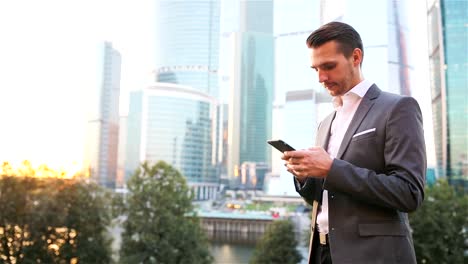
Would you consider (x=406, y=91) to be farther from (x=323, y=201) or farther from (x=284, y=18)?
(x=323, y=201)

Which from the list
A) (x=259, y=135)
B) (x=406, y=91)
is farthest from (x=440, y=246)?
(x=259, y=135)

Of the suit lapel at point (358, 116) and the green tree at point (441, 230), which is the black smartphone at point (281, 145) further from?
Result: the green tree at point (441, 230)

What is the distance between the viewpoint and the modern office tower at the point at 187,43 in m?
72.4

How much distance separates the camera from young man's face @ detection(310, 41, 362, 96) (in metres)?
0.99

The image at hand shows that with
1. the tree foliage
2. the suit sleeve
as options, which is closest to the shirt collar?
the suit sleeve

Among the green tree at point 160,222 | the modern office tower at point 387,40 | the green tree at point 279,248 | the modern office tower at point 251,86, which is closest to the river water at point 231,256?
the green tree at point 279,248

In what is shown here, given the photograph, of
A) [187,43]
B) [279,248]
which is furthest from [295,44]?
[279,248]

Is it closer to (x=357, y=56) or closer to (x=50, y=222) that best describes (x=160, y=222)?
(x=50, y=222)

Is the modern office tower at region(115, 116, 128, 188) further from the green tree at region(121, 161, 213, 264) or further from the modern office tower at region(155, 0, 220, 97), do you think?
the green tree at region(121, 161, 213, 264)

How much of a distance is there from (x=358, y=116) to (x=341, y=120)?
0.34ft

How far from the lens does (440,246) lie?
10.5 m

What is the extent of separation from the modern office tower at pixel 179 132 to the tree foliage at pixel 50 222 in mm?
49632

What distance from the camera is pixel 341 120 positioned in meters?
1.10

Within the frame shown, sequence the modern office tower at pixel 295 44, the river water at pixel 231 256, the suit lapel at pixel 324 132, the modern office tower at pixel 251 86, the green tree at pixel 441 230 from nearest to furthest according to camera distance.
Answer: the suit lapel at pixel 324 132, the green tree at pixel 441 230, the river water at pixel 231 256, the modern office tower at pixel 295 44, the modern office tower at pixel 251 86
